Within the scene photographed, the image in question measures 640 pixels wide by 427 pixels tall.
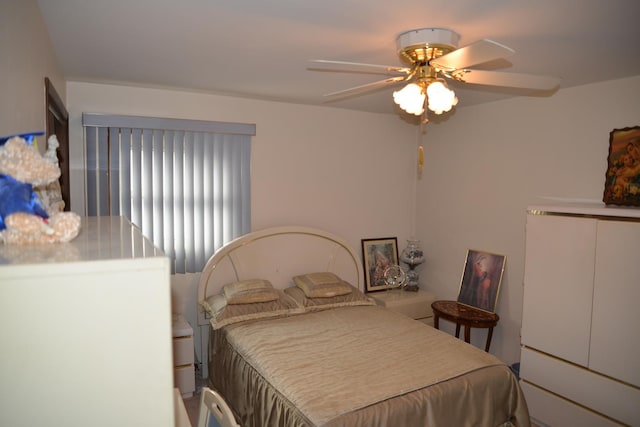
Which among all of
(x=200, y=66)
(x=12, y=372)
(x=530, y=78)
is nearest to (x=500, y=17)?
(x=530, y=78)

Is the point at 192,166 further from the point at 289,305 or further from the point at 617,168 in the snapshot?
the point at 617,168

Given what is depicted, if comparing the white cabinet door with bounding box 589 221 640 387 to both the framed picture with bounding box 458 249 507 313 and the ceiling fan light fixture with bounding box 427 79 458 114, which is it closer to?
the framed picture with bounding box 458 249 507 313

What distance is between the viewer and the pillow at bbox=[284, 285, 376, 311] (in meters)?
3.78

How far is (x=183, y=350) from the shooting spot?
3.39 meters

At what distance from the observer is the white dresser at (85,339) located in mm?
686

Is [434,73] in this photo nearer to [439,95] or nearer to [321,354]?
[439,95]

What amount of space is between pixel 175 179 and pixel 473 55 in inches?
108

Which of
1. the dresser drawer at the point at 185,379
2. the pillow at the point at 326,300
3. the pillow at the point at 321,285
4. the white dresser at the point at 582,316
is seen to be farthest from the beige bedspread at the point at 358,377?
the white dresser at the point at 582,316

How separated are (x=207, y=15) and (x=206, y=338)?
292 cm

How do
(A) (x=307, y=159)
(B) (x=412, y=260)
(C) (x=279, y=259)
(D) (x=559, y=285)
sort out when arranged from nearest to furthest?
1. (D) (x=559, y=285)
2. (C) (x=279, y=259)
3. (A) (x=307, y=159)
4. (B) (x=412, y=260)

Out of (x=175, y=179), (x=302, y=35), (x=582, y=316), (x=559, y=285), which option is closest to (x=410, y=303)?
(x=559, y=285)

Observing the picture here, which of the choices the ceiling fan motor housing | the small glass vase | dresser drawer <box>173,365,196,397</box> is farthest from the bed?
the ceiling fan motor housing

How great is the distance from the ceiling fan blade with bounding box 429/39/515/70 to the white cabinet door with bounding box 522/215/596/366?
1657 millimetres

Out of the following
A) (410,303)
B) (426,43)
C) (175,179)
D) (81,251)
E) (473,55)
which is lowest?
(410,303)
